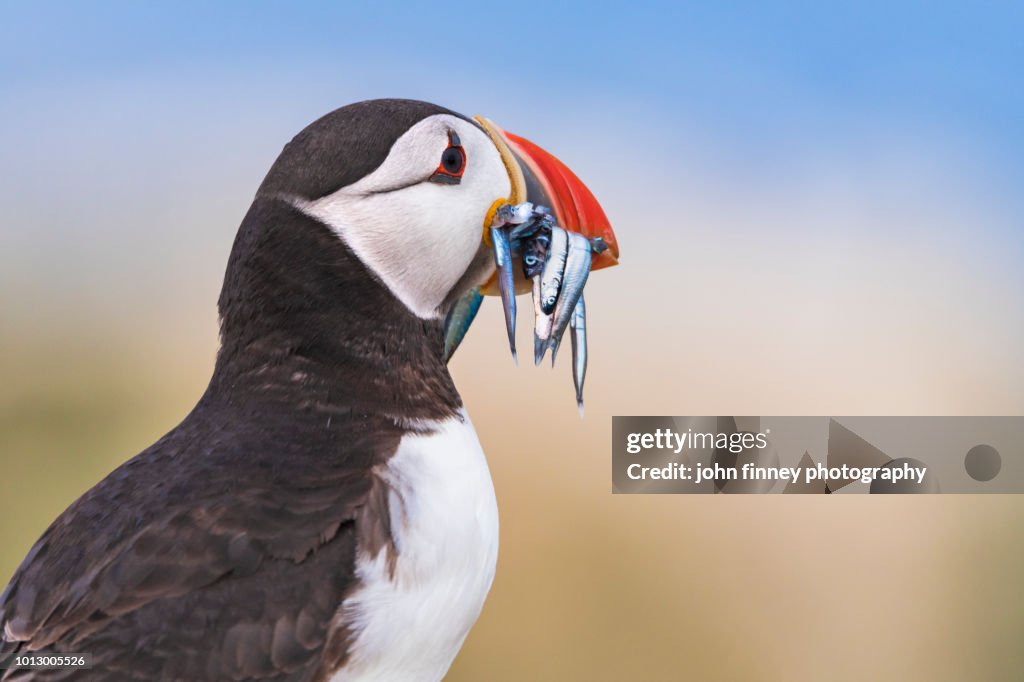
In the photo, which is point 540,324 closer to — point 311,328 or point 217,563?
point 311,328

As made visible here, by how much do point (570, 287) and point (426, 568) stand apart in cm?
54

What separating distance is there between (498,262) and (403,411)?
0.97 ft

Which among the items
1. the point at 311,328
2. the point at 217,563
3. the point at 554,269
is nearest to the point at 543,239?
the point at 554,269

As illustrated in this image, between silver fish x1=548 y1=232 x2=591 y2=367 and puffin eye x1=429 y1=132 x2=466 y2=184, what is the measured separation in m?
0.23

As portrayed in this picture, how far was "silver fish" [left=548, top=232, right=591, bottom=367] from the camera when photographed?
175cm

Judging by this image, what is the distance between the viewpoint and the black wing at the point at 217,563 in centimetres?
134

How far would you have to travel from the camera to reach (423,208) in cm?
164

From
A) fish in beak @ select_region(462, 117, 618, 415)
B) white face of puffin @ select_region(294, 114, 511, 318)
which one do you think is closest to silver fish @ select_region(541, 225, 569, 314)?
fish in beak @ select_region(462, 117, 618, 415)

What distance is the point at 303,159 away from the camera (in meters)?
1.62

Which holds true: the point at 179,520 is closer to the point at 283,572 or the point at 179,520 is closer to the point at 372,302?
the point at 283,572

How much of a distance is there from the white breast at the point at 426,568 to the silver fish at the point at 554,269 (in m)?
0.29

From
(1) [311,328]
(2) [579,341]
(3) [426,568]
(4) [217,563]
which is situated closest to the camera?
(4) [217,563]

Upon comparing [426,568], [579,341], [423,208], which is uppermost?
[423,208]

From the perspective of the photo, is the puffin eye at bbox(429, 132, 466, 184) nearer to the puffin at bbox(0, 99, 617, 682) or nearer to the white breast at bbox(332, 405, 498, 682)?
the puffin at bbox(0, 99, 617, 682)
